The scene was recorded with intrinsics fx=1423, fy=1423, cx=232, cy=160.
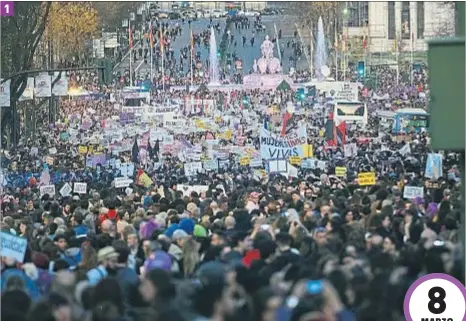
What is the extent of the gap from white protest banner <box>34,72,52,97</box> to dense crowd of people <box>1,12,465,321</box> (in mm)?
10101

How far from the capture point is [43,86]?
42125mm

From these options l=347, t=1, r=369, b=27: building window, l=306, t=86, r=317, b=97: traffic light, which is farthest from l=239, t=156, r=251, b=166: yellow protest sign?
l=347, t=1, r=369, b=27: building window

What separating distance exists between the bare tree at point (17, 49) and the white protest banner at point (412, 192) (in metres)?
21.5

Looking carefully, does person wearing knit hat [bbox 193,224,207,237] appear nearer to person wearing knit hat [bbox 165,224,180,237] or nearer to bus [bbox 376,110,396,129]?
person wearing knit hat [bbox 165,224,180,237]

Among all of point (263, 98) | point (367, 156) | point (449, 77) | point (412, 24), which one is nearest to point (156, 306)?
point (449, 77)

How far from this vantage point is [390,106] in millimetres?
45594

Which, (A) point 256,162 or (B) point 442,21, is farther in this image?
(B) point 442,21

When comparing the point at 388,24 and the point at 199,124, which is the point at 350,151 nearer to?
the point at 199,124

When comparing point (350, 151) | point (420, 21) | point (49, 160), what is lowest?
point (49, 160)

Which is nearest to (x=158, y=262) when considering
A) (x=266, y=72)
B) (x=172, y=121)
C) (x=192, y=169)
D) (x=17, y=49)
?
(x=192, y=169)

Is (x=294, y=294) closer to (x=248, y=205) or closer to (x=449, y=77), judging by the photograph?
(x=449, y=77)

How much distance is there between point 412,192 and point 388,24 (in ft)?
198

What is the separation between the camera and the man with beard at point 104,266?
11961mm

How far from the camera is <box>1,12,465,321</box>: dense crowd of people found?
1080 centimetres
